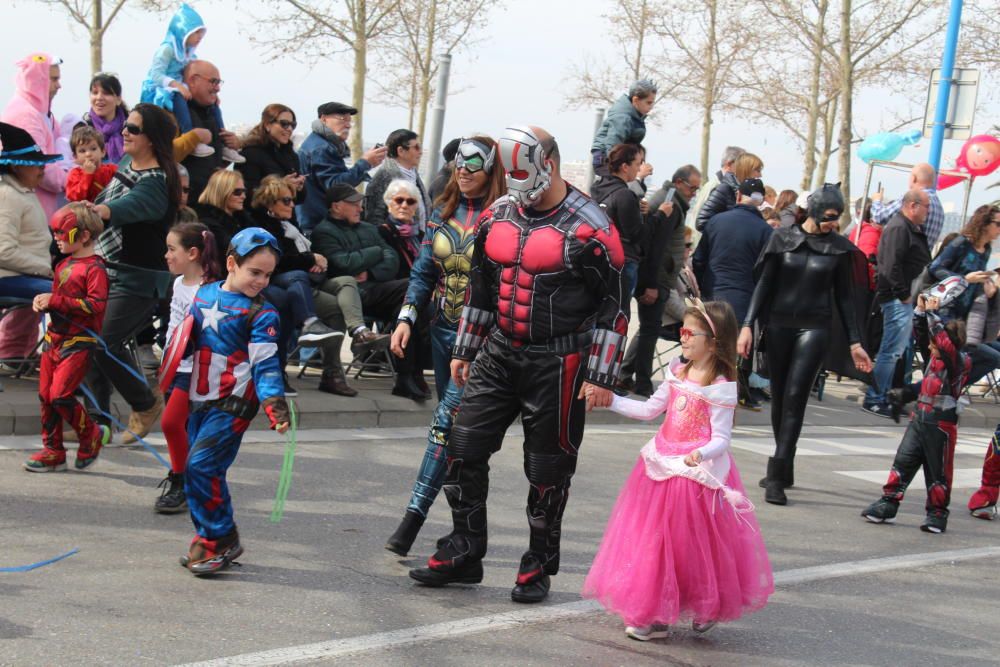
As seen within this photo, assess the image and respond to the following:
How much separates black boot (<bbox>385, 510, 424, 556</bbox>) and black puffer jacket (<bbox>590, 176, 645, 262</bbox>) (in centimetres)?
459

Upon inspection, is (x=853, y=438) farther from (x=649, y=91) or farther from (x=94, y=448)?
(x=94, y=448)

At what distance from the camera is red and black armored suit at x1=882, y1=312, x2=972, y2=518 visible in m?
8.27

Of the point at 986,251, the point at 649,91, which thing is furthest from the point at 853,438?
the point at 649,91

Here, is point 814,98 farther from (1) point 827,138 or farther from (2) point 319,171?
(2) point 319,171

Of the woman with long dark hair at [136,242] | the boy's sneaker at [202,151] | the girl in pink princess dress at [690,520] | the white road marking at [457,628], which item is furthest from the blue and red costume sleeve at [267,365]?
the boy's sneaker at [202,151]

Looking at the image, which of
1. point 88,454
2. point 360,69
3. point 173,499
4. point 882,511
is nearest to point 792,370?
point 882,511

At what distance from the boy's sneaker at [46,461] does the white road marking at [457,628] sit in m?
3.09

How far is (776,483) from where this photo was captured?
870 cm

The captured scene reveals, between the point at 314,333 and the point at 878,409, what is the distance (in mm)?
7003

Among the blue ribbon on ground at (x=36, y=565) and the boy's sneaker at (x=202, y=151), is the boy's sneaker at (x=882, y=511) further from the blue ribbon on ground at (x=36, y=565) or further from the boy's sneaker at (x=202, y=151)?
the boy's sneaker at (x=202, y=151)

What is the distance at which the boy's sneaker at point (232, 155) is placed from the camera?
1037 cm

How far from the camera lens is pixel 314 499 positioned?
7281 millimetres

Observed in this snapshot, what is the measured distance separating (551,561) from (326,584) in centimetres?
100

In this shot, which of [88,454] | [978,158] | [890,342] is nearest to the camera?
[88,454]
